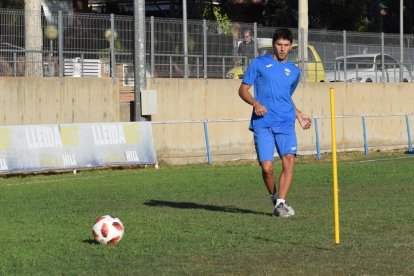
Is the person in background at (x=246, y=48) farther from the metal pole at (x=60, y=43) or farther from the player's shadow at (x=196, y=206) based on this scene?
the player's shadow at (x=196, y=206)

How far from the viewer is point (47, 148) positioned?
2506cm

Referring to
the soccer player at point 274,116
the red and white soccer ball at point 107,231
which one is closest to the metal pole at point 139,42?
the soccer player at point 274,116

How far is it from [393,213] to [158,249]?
4.18 meters

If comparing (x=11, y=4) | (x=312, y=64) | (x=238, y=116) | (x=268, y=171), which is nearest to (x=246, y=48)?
(x=238, y=116)

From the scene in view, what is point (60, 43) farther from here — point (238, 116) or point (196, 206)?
point (196, 206)

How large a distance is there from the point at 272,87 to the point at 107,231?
3381mm

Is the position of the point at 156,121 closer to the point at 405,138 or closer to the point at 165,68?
the point at 165,68

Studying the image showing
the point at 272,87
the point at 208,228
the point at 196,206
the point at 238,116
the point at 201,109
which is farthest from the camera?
the point at 238,116

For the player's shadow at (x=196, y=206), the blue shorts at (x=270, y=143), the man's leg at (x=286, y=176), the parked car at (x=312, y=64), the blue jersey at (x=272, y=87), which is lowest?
the player's shadow at (x=196, y=206)

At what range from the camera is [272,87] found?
13.8m

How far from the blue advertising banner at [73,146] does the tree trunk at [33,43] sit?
2793mm

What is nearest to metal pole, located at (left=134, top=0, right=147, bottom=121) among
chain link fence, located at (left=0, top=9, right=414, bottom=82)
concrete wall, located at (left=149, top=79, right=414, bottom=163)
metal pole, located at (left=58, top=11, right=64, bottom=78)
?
chain link fence, located at (left=0, top=9, right=414, bottom=82)

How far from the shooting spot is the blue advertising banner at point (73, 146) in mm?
24422

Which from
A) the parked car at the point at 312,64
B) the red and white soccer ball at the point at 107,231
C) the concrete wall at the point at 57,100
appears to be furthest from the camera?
the parked car at the point at 312,64
